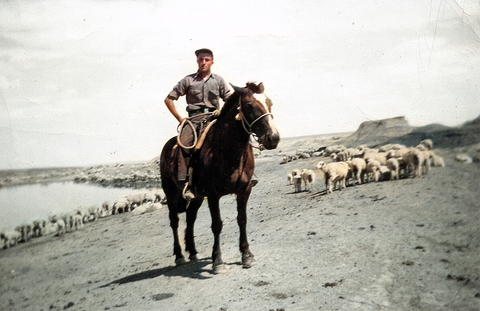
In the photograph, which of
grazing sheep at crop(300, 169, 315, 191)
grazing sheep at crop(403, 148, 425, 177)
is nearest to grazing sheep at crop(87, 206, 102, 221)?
grazing sheep at crop(300, 169, 315, 191)

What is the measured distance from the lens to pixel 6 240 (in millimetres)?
5352

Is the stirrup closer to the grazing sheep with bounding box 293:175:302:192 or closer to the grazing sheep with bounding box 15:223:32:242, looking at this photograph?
the grazing sheep with bounding box 293:175:302:192

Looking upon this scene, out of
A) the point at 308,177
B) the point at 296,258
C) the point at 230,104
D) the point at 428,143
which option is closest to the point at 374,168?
the point at 428,143

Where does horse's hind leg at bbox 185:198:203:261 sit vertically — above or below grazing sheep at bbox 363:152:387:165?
below

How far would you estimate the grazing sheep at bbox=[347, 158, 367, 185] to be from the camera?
237 inches

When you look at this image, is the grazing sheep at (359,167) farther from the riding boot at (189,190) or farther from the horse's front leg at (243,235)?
the riding boot at (189,190)

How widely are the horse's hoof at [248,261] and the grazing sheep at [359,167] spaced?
2182 mm

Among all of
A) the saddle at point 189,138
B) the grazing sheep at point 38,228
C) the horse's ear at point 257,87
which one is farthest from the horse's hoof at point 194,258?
the horse's ear at point 257,87

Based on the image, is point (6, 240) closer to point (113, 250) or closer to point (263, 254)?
point (113, 250)

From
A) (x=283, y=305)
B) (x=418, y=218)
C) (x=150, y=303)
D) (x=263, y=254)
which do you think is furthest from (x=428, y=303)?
(x=150, y=303)

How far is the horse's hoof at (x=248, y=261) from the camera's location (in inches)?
189

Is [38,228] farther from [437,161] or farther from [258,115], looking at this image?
[437,161]

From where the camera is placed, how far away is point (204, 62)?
17.3ft

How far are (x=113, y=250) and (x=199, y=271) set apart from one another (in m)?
1.36
